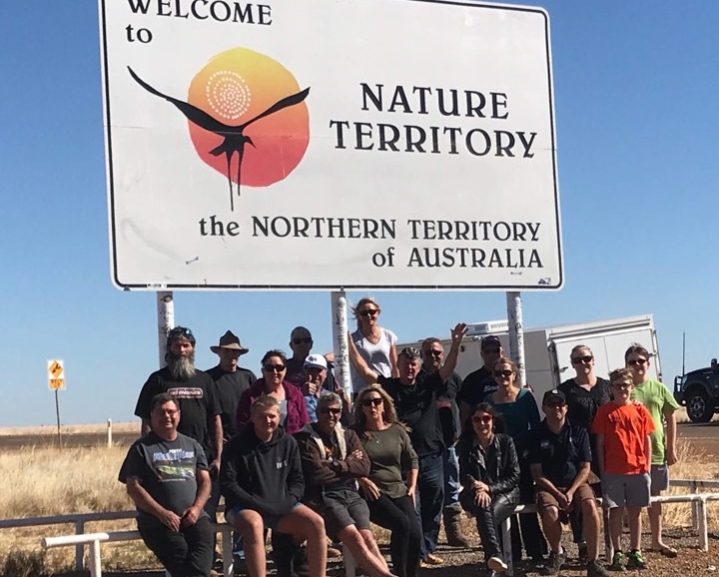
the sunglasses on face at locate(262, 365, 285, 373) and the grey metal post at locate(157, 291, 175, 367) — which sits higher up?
the grey metal post at locate(157, 291, 175, 367)

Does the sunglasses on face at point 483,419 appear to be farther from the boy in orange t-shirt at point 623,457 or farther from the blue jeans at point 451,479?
the blue jeans at point 451,479

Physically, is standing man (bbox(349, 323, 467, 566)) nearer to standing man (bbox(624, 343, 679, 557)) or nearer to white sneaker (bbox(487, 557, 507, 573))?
white sneaker (bbox(487, 557, 507, 573))

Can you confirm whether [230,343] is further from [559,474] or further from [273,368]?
[559,474]

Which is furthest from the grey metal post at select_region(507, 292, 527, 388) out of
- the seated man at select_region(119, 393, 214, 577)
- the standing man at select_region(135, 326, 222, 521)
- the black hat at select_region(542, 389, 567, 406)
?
the seated man at select_region(119, 393, 214, 577)

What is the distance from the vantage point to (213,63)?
7.96 m

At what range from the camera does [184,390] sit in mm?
6879

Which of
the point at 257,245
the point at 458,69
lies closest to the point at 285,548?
the point at 257,245

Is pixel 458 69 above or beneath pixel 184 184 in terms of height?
above

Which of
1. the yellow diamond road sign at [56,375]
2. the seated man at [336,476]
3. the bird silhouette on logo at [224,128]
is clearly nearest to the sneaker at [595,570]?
the seated man at [336,476]

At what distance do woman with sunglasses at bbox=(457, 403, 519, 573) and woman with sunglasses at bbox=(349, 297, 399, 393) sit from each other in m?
0.80

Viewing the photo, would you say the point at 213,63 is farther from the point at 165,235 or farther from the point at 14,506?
the point at 14,506

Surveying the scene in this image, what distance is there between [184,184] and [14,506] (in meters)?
6.53

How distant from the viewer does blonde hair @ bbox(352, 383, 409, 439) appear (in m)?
7.15

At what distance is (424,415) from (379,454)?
69 cm
